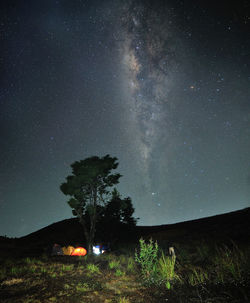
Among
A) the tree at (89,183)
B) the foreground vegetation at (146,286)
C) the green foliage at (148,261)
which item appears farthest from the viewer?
the tree at (89,183)

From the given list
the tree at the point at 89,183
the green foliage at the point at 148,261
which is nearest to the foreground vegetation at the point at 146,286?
the green foliage at the point at 148,261

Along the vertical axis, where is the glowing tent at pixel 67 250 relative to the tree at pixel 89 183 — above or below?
below

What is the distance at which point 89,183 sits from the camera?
1706 cm

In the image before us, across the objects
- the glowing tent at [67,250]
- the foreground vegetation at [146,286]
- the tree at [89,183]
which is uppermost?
the tree at [89,183]

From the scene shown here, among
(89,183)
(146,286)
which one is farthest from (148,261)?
(89,183)

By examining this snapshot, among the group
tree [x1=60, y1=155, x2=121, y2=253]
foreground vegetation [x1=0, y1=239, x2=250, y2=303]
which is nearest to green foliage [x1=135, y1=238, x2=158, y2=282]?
foreground vegetation [x1=0, y1=239, x2=250, y2=303]

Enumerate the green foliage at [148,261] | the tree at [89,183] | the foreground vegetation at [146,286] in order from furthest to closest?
the tree at [89,183] < the green foliage at [148,261] < the foreground vegetation at [146,286]

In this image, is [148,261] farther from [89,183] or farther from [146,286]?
[89,183]

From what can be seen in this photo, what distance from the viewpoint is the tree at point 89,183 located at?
1648 centimetres

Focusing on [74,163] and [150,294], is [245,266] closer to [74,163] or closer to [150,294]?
[150,294]

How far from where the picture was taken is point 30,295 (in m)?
4.04

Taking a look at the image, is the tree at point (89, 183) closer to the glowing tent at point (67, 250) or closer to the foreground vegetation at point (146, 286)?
the glowing tent at point (67, 250)

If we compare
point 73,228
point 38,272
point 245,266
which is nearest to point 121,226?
point 38,272

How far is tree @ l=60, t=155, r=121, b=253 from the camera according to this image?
1648 cm
